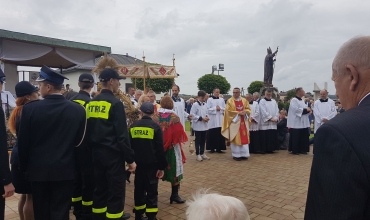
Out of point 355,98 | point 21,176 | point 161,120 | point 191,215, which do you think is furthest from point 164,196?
point 355,98

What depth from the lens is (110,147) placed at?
364 cm

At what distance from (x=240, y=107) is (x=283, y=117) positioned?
7.71 ft

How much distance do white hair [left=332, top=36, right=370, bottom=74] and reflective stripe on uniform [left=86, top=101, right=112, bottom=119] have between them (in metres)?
2.81

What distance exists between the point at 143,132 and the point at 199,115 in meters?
4.74

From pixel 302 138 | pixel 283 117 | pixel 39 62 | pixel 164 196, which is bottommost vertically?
pixel 164 196

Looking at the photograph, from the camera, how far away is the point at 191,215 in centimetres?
152

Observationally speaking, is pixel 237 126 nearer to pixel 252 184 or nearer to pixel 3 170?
pixel 252 184

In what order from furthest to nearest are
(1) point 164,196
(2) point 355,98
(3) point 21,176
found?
(1) point 164,196 < (3) point 21,176 < (2) point 355,98

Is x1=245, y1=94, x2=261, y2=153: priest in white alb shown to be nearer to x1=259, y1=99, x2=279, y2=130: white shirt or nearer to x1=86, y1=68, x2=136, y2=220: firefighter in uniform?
x1=259, y1=99, x2=279, y2=130: white shirt

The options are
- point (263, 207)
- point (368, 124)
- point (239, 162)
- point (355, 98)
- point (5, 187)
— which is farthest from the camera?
point (239, 162)

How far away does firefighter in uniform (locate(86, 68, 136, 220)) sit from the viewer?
3.63 metres

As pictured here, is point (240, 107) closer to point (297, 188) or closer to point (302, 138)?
point (302, 138)

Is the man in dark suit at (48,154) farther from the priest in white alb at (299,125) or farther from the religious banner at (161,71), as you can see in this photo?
the priest in white alb at (299,125)

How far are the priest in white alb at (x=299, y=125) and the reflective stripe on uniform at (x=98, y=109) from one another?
7.33 meters
